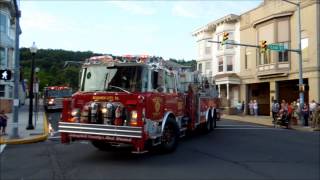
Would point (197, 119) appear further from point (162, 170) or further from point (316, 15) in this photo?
point (316, 15)

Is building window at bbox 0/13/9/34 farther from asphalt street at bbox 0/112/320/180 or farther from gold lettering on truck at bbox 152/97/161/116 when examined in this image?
gold lettering on truck at bbox 152/97/161/116

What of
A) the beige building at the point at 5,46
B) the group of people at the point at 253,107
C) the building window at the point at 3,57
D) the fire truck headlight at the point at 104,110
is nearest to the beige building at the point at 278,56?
the group of people at the point at 253,107

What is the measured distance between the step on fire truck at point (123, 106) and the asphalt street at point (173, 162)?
0.58 metres

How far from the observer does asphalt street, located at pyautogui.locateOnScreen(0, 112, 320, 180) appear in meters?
10.1

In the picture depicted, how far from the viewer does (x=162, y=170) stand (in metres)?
10.6

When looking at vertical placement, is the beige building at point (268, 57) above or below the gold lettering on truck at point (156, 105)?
above

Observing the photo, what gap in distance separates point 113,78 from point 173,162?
291 cm

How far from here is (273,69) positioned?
38.3 meters

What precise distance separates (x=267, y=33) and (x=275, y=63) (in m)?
2.99

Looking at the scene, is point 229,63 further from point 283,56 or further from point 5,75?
point 5,75

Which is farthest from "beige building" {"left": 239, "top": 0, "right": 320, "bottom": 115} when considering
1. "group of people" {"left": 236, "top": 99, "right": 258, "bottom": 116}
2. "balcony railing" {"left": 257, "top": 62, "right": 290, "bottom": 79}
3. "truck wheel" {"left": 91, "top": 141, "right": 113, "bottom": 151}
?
"truck wheel" {"left": 91, "top": 141, "right": 113, "bottom": 151}

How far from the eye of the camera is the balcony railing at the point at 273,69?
3728 cm

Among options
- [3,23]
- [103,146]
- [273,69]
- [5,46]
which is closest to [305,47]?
[273,69]

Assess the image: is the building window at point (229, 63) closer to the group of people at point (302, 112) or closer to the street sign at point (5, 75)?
the group of people at point (302, 112)
